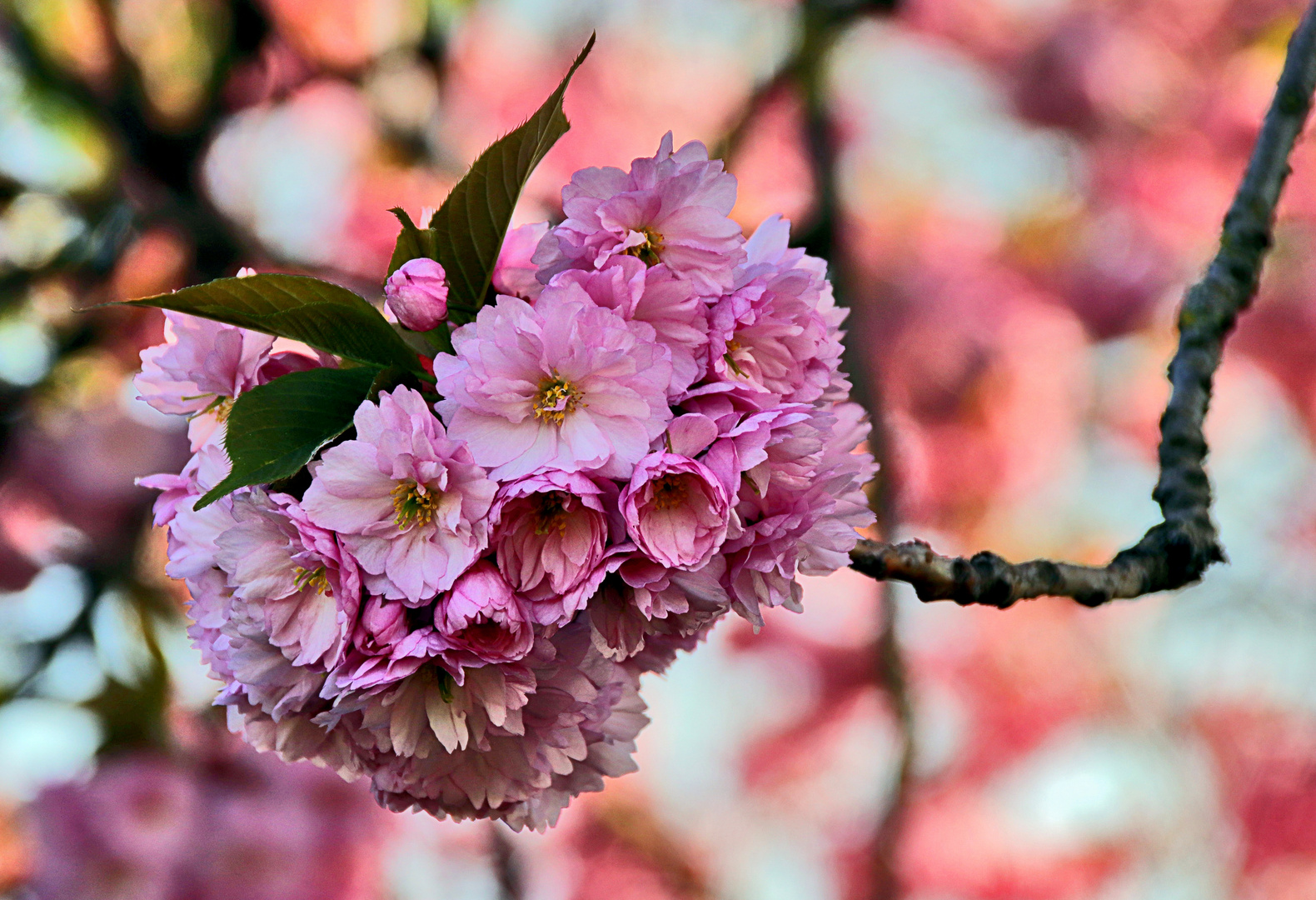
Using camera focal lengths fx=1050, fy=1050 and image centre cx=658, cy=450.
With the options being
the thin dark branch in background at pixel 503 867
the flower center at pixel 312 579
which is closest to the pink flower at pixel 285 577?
the flower center at pixel 312 579

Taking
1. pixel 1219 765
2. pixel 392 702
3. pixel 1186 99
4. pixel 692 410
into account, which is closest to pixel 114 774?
pixel 392 702

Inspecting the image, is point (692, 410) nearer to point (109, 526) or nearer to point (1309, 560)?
point (109, 526)

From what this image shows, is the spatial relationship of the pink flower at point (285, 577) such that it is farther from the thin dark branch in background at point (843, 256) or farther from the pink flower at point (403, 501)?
the thin dark branch in background at point (843, 256)

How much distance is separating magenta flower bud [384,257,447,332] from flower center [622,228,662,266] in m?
0.09

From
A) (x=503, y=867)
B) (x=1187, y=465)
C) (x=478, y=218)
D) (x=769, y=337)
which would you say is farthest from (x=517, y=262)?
(x=503, y=867)

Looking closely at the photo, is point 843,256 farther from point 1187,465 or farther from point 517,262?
point 517,262

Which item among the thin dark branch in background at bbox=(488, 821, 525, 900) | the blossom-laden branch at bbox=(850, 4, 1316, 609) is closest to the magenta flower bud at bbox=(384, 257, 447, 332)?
the blossom-laden branch at bbox=(850, 4, 1316, 609)

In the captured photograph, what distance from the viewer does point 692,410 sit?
1.59 feet

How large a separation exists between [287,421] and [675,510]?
18 cm

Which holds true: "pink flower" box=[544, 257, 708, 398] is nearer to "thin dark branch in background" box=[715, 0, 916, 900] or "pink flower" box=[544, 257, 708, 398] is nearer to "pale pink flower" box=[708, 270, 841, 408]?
"pale pink flower" box=[708, 270, 841, 408]

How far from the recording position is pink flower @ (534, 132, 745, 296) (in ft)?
1.61

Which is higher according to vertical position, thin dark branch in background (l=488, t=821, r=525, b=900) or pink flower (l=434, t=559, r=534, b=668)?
pink flower (l=434, t=559, r=534, b=668)

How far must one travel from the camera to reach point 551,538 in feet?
1.49

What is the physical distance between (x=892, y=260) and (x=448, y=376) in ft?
11.3
